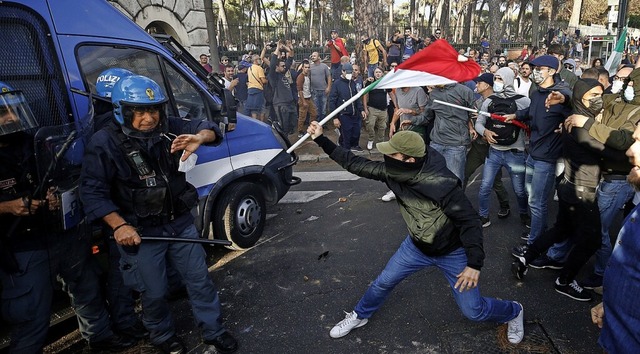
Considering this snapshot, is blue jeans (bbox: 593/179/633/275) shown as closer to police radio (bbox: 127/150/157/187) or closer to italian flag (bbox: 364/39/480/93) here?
italian flag (bbox: 364/39/480/93)

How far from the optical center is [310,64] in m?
10.9

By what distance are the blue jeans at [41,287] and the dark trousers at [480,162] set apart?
171 inches

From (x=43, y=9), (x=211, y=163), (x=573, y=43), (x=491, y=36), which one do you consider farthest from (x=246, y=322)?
(x=573, y=43)

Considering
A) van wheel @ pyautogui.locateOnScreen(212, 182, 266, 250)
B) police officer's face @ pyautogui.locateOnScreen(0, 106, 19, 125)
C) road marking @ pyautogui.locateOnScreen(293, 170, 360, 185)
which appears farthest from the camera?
road marking @ pyautogui.locateOnScreen(293, 170, 360, 185)

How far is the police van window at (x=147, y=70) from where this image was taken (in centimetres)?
351

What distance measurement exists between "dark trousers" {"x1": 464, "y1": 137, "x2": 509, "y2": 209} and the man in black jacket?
8.31ft

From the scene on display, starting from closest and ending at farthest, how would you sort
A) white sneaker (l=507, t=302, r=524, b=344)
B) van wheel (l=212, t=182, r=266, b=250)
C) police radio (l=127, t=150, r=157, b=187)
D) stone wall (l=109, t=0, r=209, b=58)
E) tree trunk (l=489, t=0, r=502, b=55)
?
police radio (l=127, t=150, r=157, b=187) → white sneaker (l=507, t=302, r=524, b=344) → van wheel (l=212, t=182, r=266, b=250) → stone wall (l=109, t=0, r=209, b=58) → tree trunk (l=489, t=0, r=502, b=55)

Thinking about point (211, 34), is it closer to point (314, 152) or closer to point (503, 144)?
point (314, 152)

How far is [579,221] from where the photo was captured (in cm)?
367

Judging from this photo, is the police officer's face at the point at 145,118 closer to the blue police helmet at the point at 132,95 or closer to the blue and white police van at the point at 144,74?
the blue police helmet at the point at 132,95

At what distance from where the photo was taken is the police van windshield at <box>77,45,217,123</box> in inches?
138

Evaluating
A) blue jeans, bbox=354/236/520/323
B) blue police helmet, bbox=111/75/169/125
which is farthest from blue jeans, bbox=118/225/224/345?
blue jeans, bbox=354/236/520/323

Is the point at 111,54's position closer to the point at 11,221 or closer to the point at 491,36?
the point at 11,221

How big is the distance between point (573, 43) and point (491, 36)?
8.09 meters
